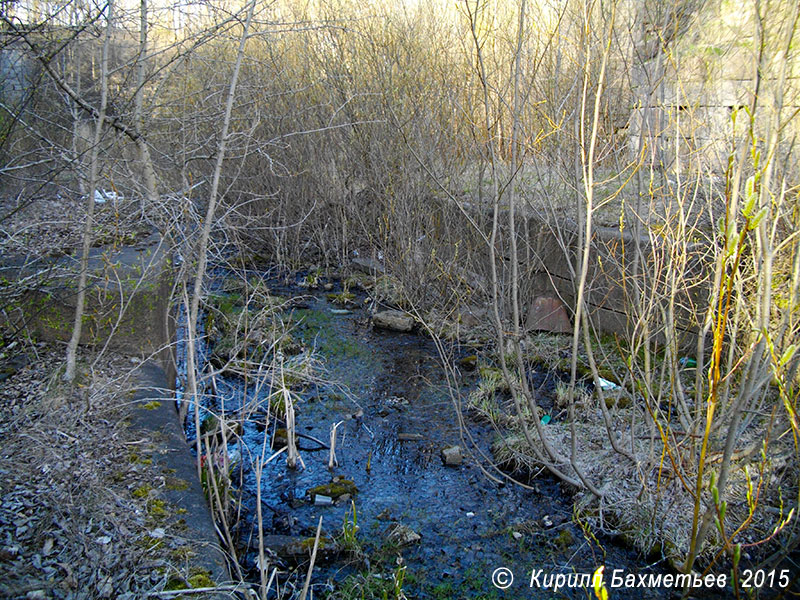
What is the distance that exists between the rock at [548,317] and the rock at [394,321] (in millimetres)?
1162

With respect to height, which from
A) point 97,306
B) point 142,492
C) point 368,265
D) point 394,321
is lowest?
point 394,321

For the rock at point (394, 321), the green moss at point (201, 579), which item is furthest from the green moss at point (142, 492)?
the rock at point (394, 321)

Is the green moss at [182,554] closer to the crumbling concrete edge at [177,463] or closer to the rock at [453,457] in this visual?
the crumbling concrete edge at [177,463]

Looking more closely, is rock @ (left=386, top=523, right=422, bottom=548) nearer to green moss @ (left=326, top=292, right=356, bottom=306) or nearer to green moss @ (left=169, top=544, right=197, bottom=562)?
green moss @ (left=169, top=544, right=197, bottom=562)

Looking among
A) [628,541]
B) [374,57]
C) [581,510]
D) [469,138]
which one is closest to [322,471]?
[581,510]

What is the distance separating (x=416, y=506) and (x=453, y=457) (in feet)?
1.71

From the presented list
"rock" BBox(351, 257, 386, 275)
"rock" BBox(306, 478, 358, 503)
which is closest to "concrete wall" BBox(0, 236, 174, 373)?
"rock" BBox(306, 478, 358, 503)

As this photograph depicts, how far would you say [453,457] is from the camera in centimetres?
396

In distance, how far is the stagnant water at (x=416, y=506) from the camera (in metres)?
3.00

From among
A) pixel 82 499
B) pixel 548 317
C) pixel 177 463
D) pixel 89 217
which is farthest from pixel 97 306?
pixel 548 317

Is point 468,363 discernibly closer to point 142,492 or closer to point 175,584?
point 142,492

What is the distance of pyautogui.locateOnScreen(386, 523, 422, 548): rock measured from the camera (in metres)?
3.20

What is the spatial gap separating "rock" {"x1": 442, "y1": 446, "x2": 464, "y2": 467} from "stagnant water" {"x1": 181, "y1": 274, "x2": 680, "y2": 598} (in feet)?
0.12

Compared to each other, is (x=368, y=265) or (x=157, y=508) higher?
(x=368, y=265)
